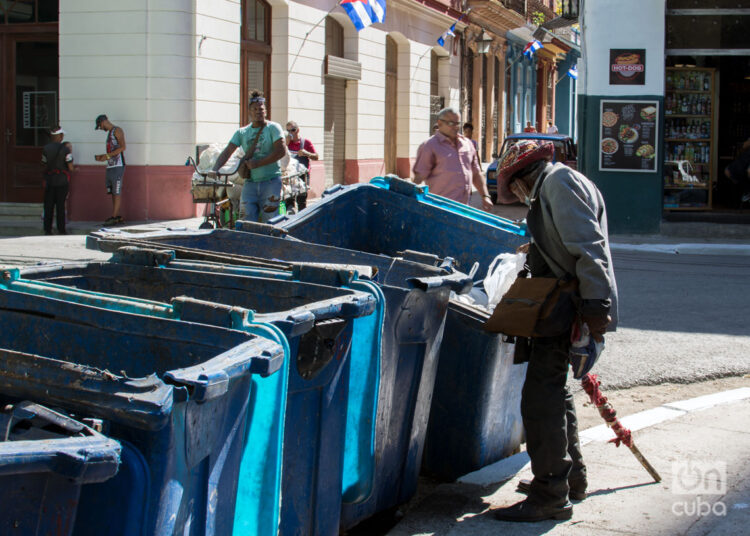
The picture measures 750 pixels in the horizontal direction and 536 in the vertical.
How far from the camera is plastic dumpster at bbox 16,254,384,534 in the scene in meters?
3.32

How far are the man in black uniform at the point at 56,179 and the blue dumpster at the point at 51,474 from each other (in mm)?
13277

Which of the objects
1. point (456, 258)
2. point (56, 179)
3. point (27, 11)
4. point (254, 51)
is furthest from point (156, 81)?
point (456, 258)

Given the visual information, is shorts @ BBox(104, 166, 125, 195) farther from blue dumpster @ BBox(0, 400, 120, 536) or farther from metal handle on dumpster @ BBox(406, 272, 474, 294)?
blue dumpster @ BBox(0, 400, 120, 536)

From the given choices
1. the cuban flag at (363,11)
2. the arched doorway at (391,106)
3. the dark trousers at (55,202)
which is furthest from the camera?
the arched doorway at (391,106)

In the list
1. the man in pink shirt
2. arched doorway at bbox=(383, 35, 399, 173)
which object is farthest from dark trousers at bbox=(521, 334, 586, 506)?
arched doorway at bbox=(383, 35, 399, 173)

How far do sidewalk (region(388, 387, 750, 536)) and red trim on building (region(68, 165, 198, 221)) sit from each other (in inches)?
460

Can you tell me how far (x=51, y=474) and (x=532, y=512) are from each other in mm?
2474

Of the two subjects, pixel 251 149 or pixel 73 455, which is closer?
pixel 73 455

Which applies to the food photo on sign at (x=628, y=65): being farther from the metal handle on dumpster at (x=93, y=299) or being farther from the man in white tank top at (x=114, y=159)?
the metal handle on dumpster at (x=93, y=299)

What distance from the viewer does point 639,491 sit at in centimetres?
450

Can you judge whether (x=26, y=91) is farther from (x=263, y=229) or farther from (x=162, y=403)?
(x=162, y=403)

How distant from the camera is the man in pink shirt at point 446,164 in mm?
9211

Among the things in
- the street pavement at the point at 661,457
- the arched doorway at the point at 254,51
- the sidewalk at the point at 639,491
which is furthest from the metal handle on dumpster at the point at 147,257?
the arched doorway at the point at 254,51

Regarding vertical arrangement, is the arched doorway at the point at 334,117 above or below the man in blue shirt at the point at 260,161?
above
